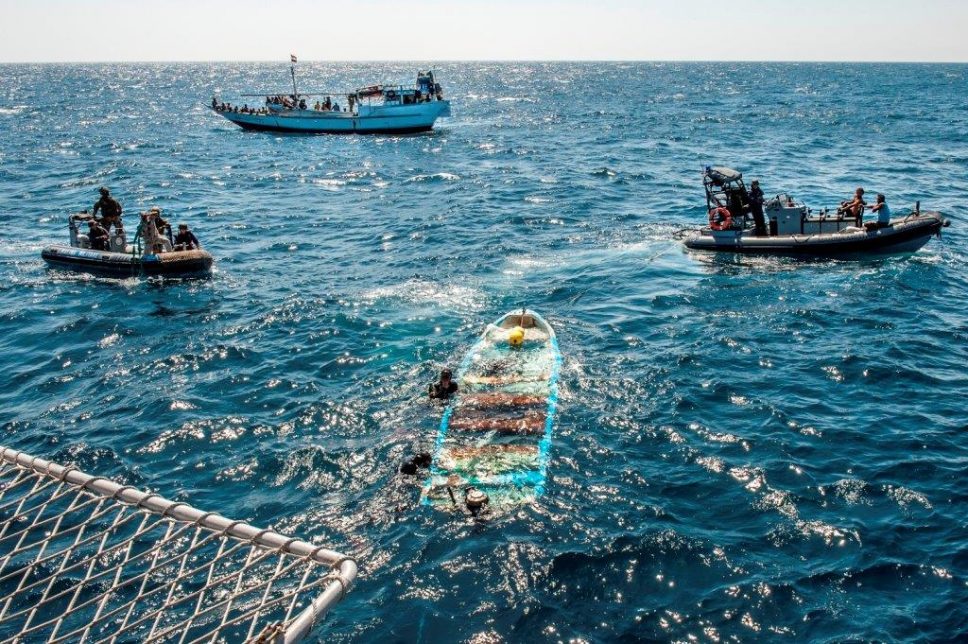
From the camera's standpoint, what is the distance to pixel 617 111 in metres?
112

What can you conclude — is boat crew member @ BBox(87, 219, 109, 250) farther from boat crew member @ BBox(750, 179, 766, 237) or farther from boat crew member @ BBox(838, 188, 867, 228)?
boat crew member @ BBox(838, 188, 867, 228)

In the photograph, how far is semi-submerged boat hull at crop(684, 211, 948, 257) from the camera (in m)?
31.6

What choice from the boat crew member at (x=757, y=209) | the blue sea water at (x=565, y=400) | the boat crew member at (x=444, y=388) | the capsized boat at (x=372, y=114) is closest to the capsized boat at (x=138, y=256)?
the blue sea water at (x=565, y=400)

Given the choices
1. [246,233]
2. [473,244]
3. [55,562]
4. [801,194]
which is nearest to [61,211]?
[246,233]

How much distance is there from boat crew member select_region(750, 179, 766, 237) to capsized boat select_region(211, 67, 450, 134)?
5155 cm

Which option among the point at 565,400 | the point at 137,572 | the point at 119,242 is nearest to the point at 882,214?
the point at 565,400

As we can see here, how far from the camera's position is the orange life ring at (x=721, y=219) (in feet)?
110

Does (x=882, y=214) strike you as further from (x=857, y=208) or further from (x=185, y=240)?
(x=185, y=240)

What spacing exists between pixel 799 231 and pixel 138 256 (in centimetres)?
3045

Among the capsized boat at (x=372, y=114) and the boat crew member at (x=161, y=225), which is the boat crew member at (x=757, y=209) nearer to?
the boat crew member at (x=161, y=225)

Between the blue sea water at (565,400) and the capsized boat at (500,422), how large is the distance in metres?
0.53

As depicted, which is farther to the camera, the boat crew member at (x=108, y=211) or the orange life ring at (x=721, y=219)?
the orange life ring at (x=721, y=219)

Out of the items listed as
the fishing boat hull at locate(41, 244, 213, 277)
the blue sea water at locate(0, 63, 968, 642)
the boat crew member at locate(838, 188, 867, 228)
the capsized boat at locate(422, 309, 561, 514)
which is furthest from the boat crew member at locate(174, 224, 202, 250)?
the boat crew member at locate(838, 188, 867, 228)

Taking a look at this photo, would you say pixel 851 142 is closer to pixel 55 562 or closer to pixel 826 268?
pixel 826 268
